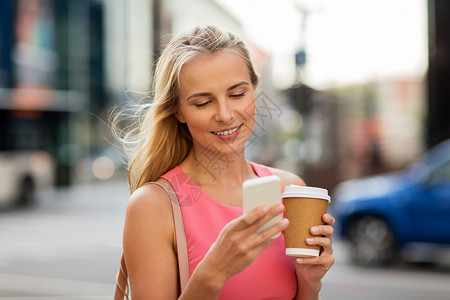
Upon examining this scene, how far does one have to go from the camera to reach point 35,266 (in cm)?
798

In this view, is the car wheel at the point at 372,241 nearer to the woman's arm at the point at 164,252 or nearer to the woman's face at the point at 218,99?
the woman's face at the point at 218,99

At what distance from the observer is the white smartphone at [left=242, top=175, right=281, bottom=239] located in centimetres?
128

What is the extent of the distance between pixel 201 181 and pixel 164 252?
312 mm

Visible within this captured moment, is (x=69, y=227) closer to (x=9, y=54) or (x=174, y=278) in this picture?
(x=9, y=54)

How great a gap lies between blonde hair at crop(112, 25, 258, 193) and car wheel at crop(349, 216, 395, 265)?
20.7 ft

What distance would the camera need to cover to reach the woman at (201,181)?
1.52m

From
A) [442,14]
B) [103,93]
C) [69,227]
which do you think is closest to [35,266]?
[69,227]

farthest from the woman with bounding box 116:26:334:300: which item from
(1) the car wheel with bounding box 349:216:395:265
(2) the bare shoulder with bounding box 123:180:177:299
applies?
(1) the car wheel with bounding box 349:216:395:265

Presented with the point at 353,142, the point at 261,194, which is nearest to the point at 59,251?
the point at 261,194

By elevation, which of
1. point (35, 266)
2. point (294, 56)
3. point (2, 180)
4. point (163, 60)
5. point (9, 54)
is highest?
point (9, 54)

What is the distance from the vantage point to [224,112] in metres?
1.60

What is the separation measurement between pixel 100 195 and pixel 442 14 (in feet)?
43.1

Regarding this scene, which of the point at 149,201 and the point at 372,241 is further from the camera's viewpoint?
the point at 372,241

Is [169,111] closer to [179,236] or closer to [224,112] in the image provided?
[224,112]
